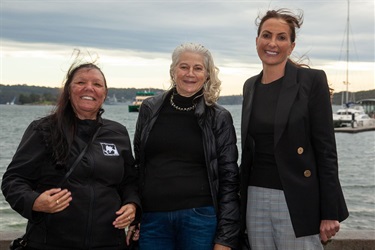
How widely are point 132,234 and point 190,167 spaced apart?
65 centimetres

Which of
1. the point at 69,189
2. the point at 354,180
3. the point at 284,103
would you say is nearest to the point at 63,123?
the point at 69,189

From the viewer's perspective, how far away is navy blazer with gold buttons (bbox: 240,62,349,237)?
3592 mm

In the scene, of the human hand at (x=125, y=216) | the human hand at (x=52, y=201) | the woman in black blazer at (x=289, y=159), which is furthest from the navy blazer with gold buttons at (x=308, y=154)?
the human hand at (x=52, y=201)

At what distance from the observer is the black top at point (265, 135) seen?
3695 millimetres

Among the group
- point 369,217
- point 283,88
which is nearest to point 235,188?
point 283,88

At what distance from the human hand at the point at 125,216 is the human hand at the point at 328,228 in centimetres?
127

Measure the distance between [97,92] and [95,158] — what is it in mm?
475

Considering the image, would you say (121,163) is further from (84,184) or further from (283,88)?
(283,88)

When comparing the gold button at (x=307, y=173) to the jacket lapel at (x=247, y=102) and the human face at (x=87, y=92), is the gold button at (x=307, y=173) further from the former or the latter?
the human face at (x=87, y=92)

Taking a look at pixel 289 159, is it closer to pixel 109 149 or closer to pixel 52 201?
pixel 109 149

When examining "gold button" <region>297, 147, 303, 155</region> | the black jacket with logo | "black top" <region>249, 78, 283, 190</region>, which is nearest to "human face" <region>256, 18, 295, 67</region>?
"black top" <region>249, 78, 283, 190</region>

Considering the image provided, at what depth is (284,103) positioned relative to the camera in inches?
144

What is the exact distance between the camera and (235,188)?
3.91m

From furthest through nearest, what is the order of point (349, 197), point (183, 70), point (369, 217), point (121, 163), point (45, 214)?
point (349, 197) → point (369, 217) → point (183, 70) → point (121, 163) → point (45, 214)
